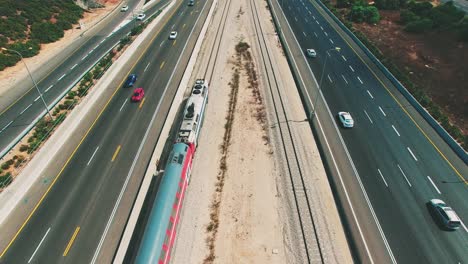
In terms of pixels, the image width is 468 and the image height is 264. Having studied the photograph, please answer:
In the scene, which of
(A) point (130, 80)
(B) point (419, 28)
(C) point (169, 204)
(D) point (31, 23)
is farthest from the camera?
(D) point (31, 23)

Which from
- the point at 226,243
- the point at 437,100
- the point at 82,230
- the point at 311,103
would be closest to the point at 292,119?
the point at 311,103

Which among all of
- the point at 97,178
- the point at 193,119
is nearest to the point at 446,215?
the point at 193,119

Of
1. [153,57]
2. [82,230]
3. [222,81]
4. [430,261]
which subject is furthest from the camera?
[153,57]

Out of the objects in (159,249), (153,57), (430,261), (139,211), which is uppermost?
(153,57)

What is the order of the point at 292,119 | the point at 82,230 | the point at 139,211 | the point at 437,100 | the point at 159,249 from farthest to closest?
the point at 437,100 → the point at 292,119 → the point at 139,211 → the point at 82,230 → the point at 159,249

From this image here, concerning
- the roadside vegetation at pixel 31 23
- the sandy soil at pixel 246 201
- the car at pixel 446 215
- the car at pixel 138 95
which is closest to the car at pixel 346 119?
the sandy soil at pixel 246 201

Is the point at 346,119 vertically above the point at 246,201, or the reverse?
the point at 346,119

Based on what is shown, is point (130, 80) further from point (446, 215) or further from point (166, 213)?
point (446, 215)

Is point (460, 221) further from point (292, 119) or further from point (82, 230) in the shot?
point (82, 230)
